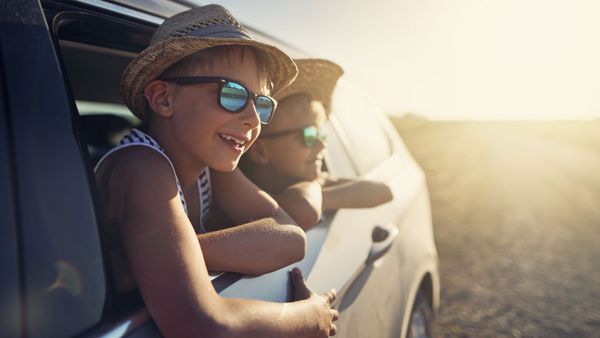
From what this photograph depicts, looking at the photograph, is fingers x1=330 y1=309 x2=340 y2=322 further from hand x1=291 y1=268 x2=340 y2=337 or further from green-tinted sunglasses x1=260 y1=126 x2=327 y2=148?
green-tinted sunglasses x1=260 y1=126 x2=327 y2=148

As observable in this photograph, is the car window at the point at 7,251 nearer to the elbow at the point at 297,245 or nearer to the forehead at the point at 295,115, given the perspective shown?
the elbow at the point at 297,245

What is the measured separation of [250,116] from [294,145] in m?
0.79

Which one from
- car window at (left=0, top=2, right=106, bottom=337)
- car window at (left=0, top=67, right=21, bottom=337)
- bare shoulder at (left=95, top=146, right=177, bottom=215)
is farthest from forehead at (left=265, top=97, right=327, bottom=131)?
car window at (left=0, top=67, right=21, bottom=337)

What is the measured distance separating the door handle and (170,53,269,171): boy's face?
2.76ft

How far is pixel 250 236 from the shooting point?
1.35m

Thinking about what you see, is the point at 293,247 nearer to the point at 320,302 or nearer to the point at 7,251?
the point at 320,302

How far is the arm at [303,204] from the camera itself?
1.76 m

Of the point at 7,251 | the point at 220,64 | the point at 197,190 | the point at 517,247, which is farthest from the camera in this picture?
the point at 517,247

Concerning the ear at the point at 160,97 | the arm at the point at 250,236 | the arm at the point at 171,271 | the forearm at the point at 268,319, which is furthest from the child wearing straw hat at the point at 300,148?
the arm at the point at 171,271

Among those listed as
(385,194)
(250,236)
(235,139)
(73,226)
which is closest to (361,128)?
(385,194)

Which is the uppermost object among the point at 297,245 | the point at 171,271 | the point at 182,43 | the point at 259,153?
the point at 182,43

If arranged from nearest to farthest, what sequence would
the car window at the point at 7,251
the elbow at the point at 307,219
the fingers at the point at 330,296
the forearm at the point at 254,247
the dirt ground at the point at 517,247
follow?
the car window at the point at 7,251
the forearm at the point at 254,247
the fingers at the point at 330,296
the elbow at the point at 307,219
the dirt ground at the point at 517,247

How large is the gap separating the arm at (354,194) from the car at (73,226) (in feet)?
0.17

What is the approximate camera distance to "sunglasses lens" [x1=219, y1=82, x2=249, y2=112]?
1366 mm
